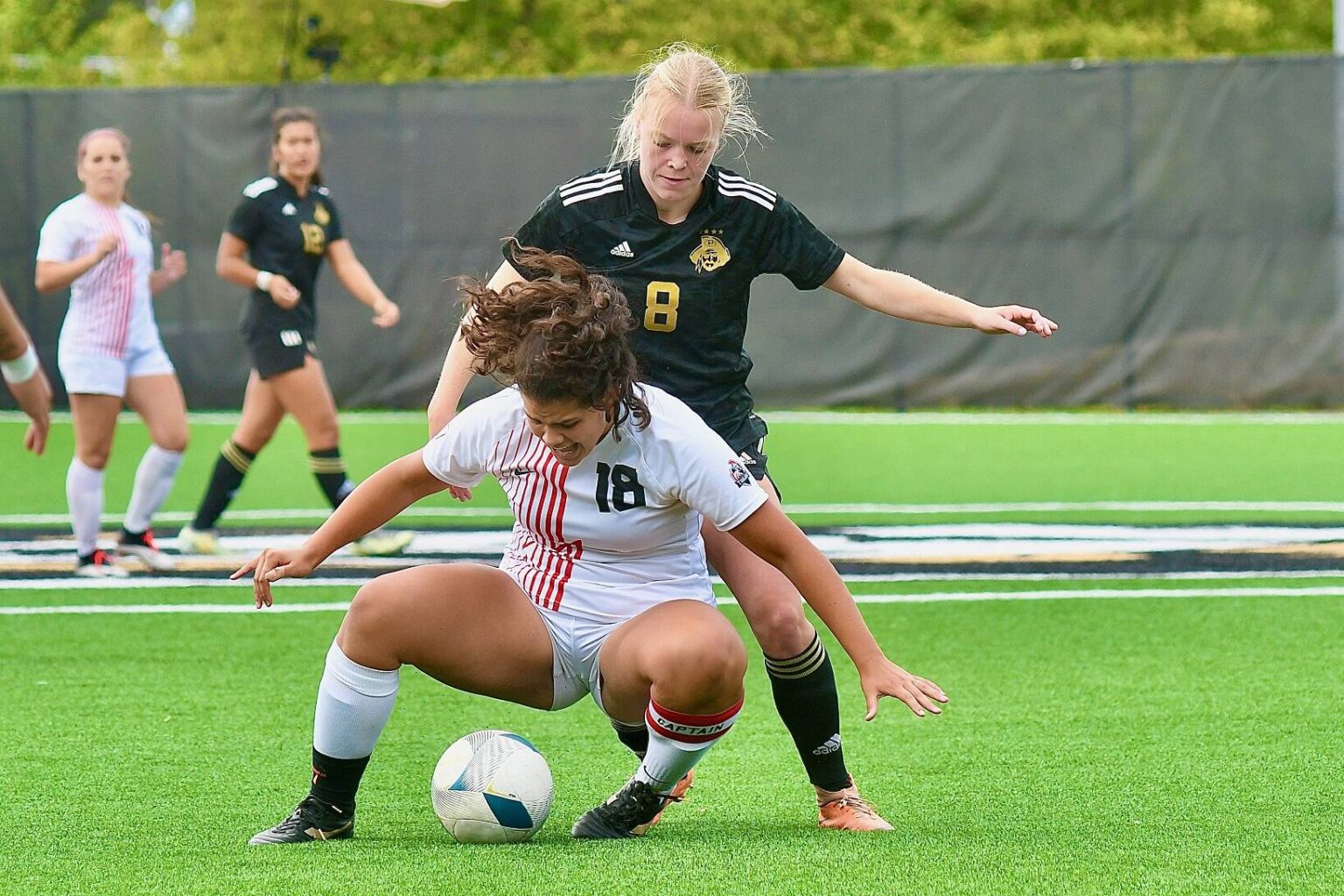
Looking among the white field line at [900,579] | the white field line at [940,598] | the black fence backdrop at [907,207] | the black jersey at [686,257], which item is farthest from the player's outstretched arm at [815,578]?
the black fence backdrop at [907,207]

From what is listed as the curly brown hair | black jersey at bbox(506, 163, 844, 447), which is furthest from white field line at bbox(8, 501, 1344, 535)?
the curly brown hair

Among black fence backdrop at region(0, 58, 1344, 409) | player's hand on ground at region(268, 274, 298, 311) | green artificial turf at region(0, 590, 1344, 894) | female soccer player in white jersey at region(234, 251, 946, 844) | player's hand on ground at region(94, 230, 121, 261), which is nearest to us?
green artificial turf at region(0, 590, 1344, 894)

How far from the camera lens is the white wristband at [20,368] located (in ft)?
17.4

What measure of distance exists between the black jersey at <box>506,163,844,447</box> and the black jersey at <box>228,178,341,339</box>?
4360mm

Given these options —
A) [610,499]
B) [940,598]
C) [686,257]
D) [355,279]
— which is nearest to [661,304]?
[686,257]

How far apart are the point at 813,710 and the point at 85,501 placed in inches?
191

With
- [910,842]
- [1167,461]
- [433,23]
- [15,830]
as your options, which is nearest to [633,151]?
[910,842]

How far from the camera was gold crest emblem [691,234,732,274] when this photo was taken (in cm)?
459

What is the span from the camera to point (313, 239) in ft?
29.2

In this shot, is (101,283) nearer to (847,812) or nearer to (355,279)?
→ (355,279)

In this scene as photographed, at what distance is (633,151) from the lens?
4711 millimetres

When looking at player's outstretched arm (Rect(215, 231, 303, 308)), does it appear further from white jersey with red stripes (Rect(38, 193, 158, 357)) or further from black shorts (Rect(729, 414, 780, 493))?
black shorts (Rect(729, 414, 780, 493))

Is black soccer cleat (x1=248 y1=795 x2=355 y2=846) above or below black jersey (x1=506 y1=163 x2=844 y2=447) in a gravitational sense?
below

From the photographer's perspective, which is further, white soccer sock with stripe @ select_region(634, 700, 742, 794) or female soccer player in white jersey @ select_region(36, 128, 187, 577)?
female soccer player in white jersey @ select_region(36, 128, 187, 577)
